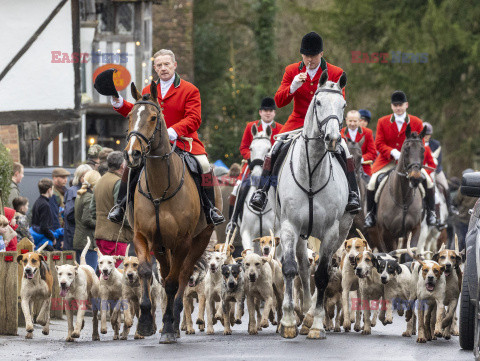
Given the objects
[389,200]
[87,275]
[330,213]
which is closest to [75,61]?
[389,200]

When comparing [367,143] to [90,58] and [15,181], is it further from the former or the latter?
[90,58]

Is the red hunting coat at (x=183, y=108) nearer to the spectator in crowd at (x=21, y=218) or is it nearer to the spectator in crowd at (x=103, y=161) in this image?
the spectator in crowd at (x=21, y=218)

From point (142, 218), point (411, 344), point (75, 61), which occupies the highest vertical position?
point (75, 61)

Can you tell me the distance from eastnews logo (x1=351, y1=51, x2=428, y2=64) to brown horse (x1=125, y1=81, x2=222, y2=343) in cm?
2604

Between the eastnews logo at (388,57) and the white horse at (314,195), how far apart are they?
82.7ft

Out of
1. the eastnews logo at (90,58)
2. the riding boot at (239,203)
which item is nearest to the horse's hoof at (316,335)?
the riding boot at (239,203)

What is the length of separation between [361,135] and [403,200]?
2089 mm

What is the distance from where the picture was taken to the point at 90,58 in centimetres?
3028

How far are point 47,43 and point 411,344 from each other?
15916 millimetres

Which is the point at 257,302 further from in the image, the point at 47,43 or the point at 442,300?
the point at 47,43

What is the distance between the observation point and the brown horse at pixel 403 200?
18641mm

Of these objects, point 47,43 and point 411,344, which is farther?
point 47,43

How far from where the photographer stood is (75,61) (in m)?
28.3

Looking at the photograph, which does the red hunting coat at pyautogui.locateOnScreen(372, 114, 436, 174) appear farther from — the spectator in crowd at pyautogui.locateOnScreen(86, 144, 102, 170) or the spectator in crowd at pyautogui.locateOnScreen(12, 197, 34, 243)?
the spectator in crowd at pyautogui.locateOnScreen(12, 197, 34, 243)
